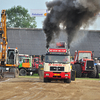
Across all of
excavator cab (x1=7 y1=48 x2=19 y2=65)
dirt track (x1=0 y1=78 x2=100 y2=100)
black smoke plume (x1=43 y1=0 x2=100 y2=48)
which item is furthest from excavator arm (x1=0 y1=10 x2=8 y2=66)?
dirt track (x1=0 y1=78 x2=100 y2=100)

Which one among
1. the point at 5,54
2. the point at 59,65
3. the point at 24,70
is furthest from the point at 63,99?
the point at 24,70

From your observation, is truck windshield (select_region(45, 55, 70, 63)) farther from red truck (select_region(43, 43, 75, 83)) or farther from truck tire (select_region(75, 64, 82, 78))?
truck tire (select_region(75, 64, 82, 78))

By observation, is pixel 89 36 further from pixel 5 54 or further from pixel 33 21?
pixel 33 21

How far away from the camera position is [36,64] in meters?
37.6

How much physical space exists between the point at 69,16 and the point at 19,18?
6146 centimetres

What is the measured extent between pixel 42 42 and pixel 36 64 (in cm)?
1038

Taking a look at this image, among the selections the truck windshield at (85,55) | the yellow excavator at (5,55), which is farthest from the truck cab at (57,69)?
the yellow excavator at (5,55)

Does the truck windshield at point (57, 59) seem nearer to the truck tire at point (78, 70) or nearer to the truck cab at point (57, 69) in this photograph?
the truck cab at point (57, 69)

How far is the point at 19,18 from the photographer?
85.4 meters

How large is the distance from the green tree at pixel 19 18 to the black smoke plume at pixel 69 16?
57566 millimetres

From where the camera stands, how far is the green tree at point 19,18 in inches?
3292

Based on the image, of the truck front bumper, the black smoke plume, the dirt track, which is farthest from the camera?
the black smoke plume

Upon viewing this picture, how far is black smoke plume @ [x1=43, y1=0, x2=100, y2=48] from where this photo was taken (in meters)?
23.8

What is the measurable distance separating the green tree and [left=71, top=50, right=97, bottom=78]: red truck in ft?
185
